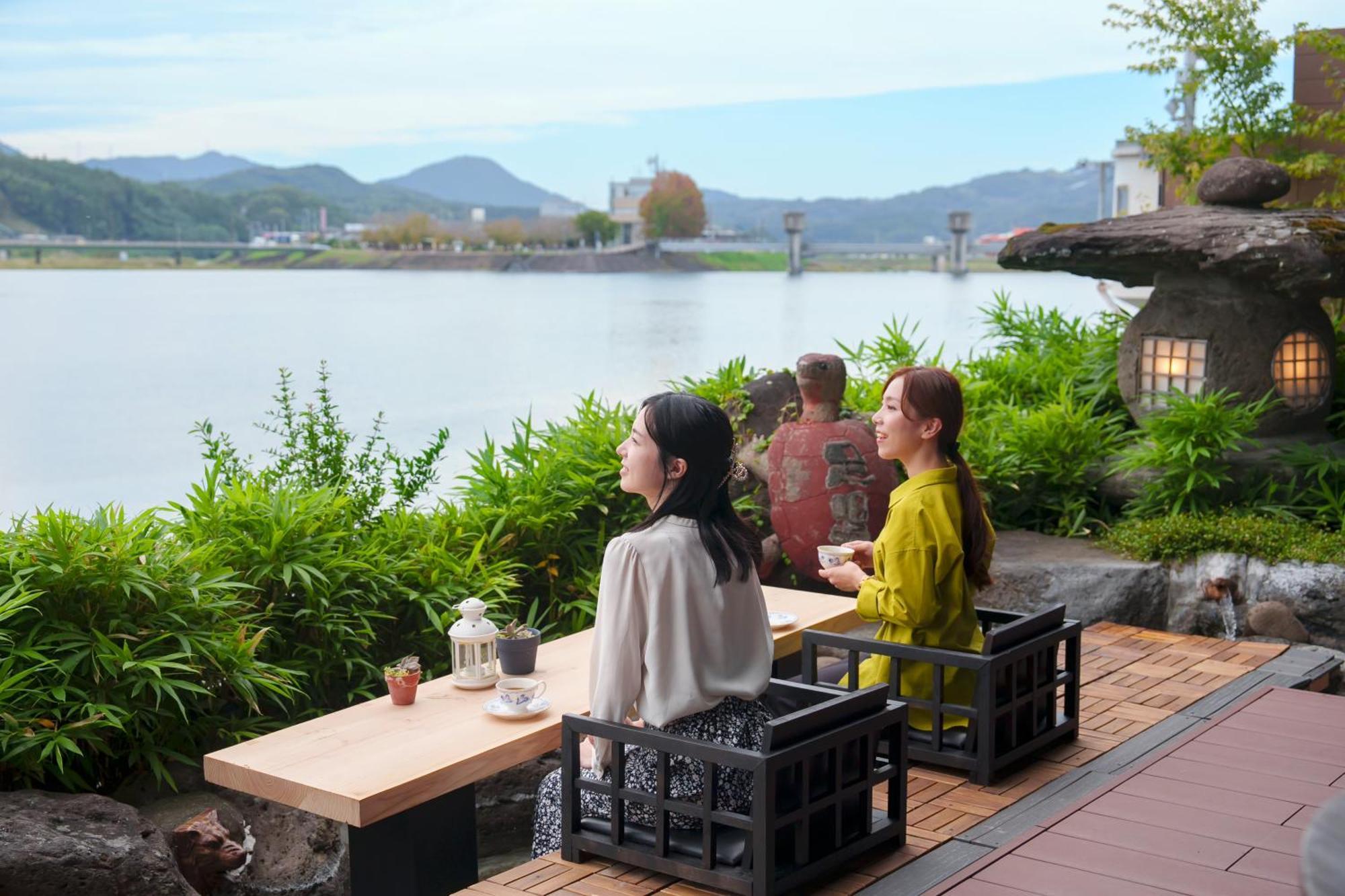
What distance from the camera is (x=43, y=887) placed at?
315 cm

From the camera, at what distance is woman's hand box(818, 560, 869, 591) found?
3502 mm

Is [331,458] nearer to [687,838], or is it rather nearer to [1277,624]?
[687,838]

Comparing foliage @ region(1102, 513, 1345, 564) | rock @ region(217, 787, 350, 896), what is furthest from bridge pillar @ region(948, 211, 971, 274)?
rock @ region(217, 787, 350, 896)

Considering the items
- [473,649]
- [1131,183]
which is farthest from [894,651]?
[1131,183]

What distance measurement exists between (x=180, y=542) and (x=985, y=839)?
9.38ft

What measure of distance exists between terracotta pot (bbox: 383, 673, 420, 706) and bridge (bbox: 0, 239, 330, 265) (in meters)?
5.10

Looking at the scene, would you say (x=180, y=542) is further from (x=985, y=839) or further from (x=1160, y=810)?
(x=1160, y=810)

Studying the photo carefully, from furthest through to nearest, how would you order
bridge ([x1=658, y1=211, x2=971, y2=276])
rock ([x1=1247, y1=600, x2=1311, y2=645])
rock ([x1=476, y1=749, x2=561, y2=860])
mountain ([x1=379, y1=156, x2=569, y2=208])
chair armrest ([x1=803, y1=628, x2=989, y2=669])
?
mountain ([x1=379, y1=156, x2=569, y2=208]) → bridge ([x1=658, y1=211, x2=971, y2=276]) → rock ([x1=1247, y1=600, x2=1311, y2=645]) → rock ([x1=476, y1=749, x2=561, y2=860]) → chair armrest ([x1=803, y1=628, x2=989, y2=669])

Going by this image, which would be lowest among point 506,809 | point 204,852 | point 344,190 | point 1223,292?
point 506,809

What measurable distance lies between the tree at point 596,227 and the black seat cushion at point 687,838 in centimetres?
903

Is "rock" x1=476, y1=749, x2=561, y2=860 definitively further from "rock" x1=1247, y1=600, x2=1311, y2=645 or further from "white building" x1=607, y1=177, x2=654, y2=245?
"white building" x1=607, y1=177, x2=654, y2=245

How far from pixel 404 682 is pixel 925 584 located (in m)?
1.35

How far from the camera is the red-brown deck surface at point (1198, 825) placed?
2795 millimetres

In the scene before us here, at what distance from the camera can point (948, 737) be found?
3588 mm
